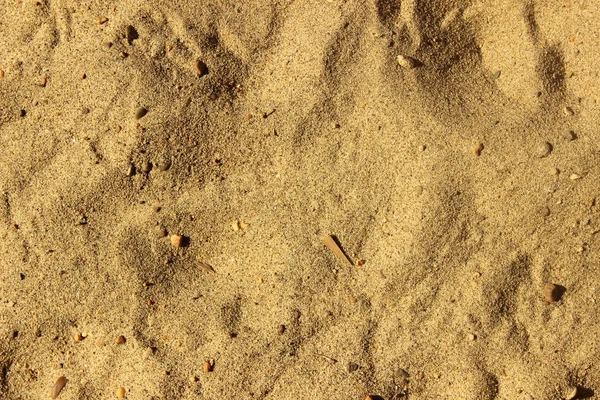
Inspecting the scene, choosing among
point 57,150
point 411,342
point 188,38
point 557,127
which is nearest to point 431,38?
point 557,127

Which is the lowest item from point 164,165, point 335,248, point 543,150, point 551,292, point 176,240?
point 551,292

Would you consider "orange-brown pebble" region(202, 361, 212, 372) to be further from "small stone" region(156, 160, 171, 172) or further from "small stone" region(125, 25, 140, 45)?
"small stone" region(125, 25, 140, 45)

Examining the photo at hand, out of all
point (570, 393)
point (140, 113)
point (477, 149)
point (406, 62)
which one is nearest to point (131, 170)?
point (140, 113)

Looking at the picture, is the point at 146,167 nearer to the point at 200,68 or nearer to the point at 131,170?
the point at 131,170

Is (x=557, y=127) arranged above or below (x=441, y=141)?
below

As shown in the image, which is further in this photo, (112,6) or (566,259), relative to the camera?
(112,6)

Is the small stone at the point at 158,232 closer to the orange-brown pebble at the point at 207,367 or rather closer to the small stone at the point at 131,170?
the small stone at the point at 131,170

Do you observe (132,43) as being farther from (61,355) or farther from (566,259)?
(566,259)
